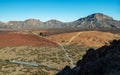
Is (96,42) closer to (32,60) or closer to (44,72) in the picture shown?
(32,60)

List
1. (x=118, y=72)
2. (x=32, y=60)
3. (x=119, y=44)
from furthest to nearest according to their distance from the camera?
1. (x=32, y=60)
2. (x=119, y=44)
3. (x=118, y=72)

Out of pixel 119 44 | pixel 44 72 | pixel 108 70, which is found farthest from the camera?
pixel 44 72

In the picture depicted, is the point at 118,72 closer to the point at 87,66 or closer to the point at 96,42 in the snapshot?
the point at 87,66

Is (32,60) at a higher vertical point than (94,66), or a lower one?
lower

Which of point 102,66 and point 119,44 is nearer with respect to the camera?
point 102,66

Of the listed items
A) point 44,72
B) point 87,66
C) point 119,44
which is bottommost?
point 44,72

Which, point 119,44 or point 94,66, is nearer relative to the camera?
point 94,66

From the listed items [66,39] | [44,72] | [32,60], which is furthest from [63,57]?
[66,39]

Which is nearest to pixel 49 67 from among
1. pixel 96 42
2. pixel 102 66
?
pixel 102 66

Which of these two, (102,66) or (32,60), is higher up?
(102,66)
